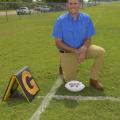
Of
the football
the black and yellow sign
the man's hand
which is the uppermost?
the man's hand

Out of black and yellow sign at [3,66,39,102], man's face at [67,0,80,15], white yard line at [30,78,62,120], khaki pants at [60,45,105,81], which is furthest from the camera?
khaki pants at [60,45,105,81]

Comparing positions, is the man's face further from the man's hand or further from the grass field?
the grass field

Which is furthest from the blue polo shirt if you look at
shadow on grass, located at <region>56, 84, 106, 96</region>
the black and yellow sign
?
the black and yellow sign

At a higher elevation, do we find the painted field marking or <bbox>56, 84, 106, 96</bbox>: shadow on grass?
the painted field marking

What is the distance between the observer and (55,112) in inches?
198

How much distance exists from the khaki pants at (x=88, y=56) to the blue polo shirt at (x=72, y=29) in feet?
0.75

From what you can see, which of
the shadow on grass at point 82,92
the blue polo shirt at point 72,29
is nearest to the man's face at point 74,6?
the blue polo shirt at point 72,29

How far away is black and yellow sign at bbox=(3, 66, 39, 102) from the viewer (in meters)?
5.47

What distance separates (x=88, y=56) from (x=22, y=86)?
1541mm

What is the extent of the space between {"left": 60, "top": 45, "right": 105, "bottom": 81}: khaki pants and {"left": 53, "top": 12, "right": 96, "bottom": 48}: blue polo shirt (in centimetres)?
23

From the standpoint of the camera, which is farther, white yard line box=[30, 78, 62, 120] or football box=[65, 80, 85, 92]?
football box=[65, 80, 85, 92]

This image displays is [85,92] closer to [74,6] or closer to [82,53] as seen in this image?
[82,53]

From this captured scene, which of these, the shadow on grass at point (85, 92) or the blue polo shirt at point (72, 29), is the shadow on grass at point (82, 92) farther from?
the blue polo shirt at point (72, 29)

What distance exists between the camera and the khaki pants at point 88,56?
20.4 ft
